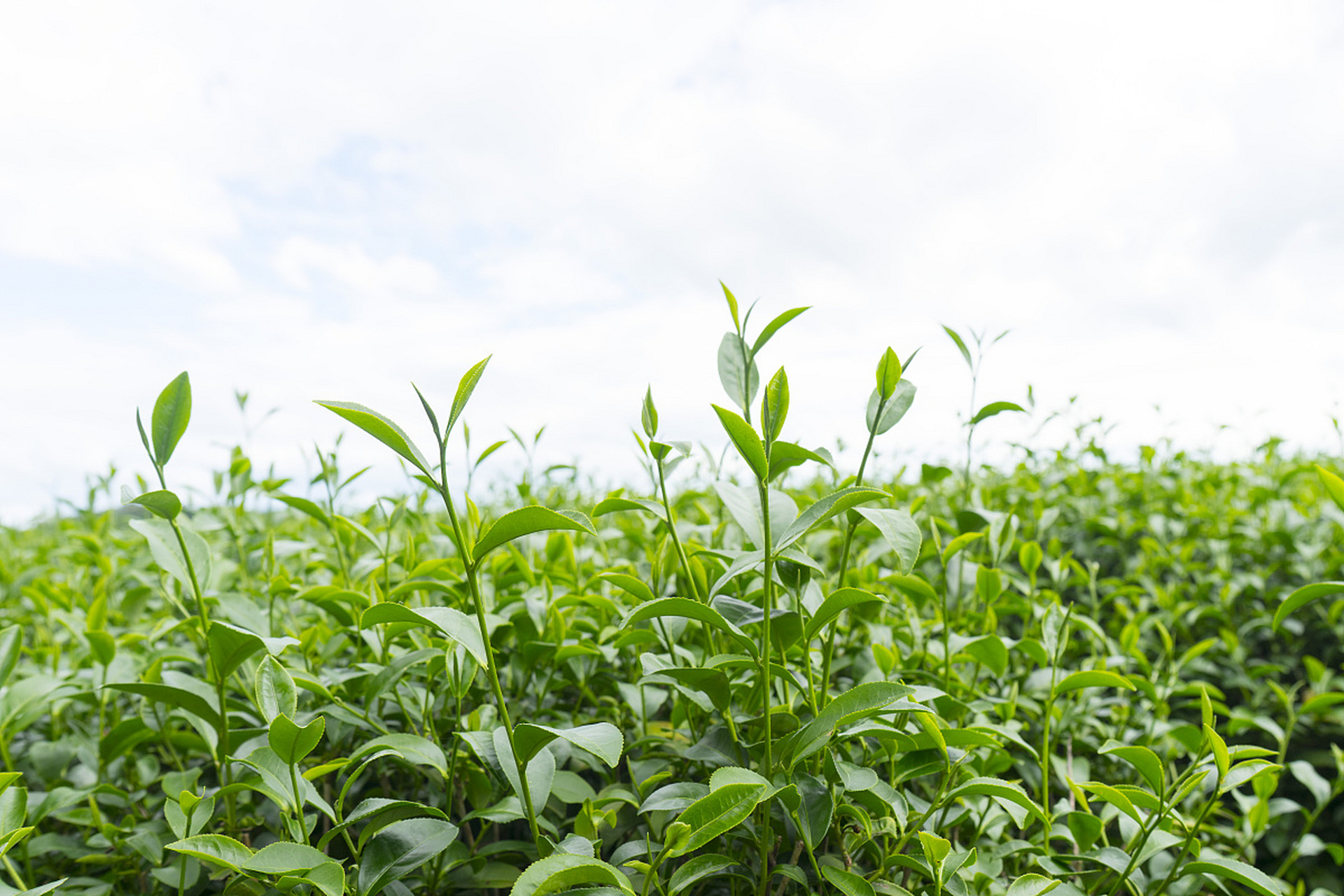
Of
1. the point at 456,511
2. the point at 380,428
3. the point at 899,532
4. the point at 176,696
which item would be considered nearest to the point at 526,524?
the point at 456,511

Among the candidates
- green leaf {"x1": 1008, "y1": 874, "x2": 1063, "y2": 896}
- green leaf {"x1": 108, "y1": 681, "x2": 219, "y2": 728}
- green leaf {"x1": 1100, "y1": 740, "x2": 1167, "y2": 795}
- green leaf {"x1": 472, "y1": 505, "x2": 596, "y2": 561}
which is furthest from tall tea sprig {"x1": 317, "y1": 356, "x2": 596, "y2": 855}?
green leaf {"x1": 1100, "y1": 740, "x2": 1167, "y2": 795}

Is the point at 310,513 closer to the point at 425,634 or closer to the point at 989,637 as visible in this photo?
the point at 425,634

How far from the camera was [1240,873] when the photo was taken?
46.0 inches

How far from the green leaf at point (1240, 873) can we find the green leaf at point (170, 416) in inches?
61.7

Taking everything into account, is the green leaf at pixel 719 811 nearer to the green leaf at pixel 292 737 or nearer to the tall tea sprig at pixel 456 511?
the tall tea sprig at pixel 456 511

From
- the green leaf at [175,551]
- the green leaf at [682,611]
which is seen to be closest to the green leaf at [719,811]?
the green leaf at [682,611]

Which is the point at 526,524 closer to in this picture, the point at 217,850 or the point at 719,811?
the point at 719,811

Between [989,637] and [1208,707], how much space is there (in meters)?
0.35

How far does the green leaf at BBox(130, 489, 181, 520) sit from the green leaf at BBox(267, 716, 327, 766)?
30 cm

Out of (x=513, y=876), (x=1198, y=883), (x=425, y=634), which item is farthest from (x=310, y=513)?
(x=1198, y=883)

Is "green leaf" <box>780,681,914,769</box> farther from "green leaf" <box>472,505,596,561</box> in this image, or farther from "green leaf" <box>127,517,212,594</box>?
"green leaf" <box>127,517,212,594</box>

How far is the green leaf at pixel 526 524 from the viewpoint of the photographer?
0.91 meters

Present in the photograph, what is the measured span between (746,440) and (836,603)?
0.28 metres

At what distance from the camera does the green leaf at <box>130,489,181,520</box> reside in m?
1.02
